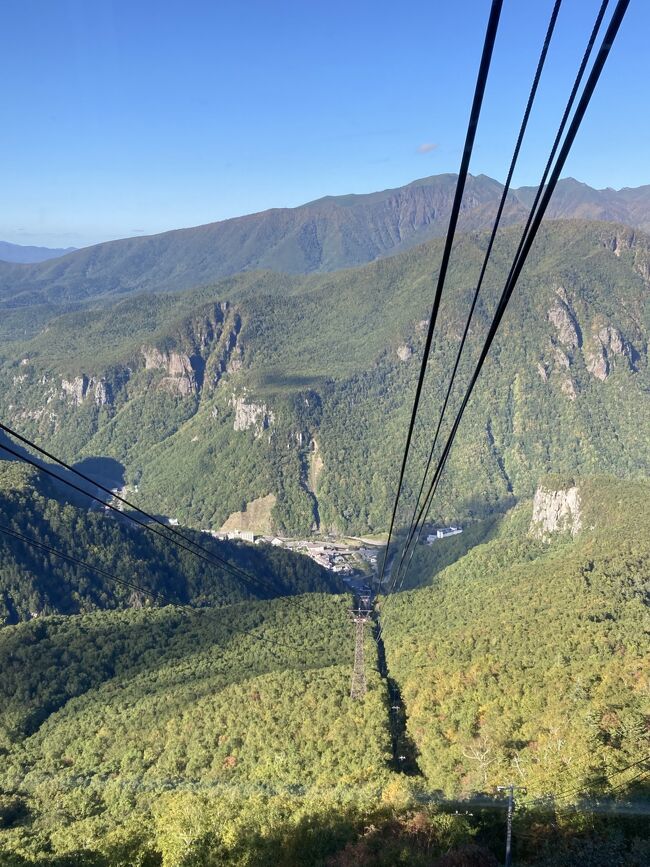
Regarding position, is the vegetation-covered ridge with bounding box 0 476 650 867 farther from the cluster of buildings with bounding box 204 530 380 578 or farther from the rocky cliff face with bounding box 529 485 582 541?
the cluster of buildings with bounding box 204 530 380 578

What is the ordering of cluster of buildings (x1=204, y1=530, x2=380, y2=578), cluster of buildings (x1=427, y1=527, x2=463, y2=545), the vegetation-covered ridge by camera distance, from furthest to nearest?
1. cluster of buildings (x1=427, y1=527, x2=463, y2=545)
2. cluster of buildings (x1=204, y1=530, x2=380, y2=578)
3. the vegetation-covered ridge

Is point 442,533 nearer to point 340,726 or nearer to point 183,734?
point 340,726

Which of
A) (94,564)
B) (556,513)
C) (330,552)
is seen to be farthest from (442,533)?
(94,564)

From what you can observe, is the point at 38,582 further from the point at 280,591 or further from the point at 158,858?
the point at 158,858

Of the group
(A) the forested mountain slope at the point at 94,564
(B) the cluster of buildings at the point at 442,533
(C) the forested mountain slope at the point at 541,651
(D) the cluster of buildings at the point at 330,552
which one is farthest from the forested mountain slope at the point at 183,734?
(B) the cluster of buildings at the point at 442,533

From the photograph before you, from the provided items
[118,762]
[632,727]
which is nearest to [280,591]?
[118,762]

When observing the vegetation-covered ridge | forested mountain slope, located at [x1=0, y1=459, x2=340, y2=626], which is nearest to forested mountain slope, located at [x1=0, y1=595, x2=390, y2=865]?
the vegetation-covered ridge
